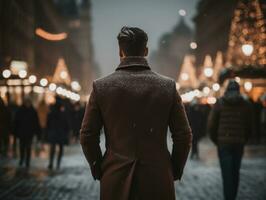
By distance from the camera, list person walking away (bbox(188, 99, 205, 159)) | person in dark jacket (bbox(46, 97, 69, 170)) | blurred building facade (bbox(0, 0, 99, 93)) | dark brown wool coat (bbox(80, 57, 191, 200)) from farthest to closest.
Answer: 1. blurred building facade (bbox(0, 0, 99, 93))
2. person walking away (bbox(188, 99, 205, 159))
3. person in dark jacket (bbox(46, 97, 69, 170))
4. dark brown wool coat (bbox(80, 57, 191, 200))

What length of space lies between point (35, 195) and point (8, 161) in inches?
286

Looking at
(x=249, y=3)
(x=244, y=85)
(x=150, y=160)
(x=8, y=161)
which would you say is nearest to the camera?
(x=150, y=160)

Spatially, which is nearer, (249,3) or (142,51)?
(142,51)

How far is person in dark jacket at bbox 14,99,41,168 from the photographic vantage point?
54.9ft

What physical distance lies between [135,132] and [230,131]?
15.2 ft

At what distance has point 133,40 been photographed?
4586 mm

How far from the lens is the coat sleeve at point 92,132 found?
4.54 m

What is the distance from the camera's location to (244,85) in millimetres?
31609

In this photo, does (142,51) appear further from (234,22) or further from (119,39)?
(234,22)

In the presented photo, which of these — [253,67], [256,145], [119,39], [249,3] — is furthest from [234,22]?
[119,39]

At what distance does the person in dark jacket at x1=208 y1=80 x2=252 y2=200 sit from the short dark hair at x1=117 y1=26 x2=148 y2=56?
4380 millimetres

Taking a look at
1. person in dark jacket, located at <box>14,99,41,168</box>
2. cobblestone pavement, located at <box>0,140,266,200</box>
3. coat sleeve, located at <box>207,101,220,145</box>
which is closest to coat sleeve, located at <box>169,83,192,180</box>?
coat sleeve, located at <box>207,101,220,145</box>

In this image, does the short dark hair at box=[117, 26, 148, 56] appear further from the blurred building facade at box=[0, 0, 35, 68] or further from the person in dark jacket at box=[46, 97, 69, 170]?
the blurred building facade at box=[0, 0, 35, 68]

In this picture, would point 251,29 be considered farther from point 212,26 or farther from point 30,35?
point 212,26
